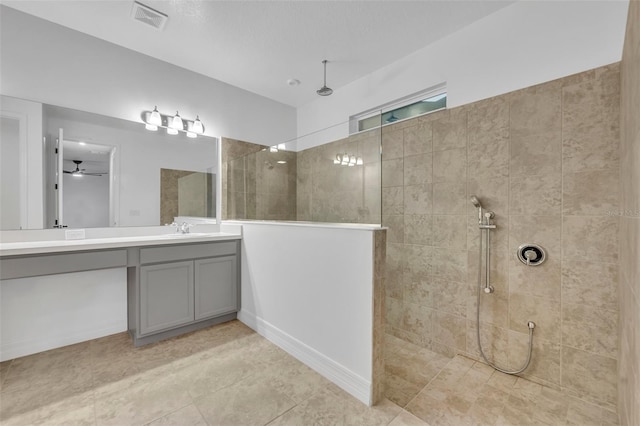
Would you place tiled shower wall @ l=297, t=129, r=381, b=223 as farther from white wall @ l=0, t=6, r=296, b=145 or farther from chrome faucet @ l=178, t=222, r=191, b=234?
white wall @ l=0, t=6, r=296, b=145

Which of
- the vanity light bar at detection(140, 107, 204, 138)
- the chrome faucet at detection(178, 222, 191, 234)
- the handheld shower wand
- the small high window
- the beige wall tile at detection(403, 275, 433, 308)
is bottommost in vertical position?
the beige wall tile at detection(403, 275, 433, 308)

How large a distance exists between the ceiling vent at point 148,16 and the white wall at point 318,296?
176 cm

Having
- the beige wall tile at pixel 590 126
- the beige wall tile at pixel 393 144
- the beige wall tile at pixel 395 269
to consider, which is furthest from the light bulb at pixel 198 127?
the beige wall tile at pixel 590 126

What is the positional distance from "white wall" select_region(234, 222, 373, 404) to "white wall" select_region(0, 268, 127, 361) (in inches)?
47.4

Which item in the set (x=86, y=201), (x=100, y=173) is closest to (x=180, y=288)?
(x=86, y=201)

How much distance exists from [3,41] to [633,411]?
4073 millimetres

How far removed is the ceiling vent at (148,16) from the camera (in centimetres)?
199

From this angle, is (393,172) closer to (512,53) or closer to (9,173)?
(512,53)

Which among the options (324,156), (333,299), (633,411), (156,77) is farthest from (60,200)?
(633,411)

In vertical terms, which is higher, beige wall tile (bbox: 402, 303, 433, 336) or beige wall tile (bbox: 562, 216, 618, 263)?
beige wall tile (bbox: 562, 216, 618, 263)

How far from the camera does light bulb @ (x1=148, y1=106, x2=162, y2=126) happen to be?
263 cm

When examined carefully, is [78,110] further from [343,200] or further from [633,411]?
[633,411]

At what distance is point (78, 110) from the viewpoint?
229cm

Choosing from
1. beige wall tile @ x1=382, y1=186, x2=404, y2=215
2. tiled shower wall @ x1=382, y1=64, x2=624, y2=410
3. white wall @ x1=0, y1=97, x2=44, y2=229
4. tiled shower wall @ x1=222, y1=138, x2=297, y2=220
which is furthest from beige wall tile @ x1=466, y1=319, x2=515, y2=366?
white wall @ x1=0, y1=97, x2=44, y2=229
